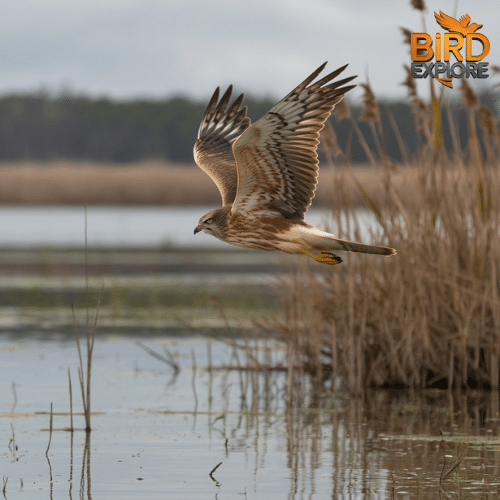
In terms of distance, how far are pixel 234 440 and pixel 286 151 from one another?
208cm

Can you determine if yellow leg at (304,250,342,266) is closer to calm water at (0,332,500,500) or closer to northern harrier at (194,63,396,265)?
northern harrier at (194,63,396,265)

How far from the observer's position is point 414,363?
32.7 feet

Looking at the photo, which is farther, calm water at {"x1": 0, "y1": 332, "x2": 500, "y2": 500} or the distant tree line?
the distant tree line

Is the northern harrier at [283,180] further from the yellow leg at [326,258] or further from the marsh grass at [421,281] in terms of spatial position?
the marsh grass at [421,281]

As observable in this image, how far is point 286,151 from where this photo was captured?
7.54 metres

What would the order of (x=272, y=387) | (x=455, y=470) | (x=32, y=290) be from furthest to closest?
1. (x=32, y=290)
2. (x=272, y=387)
3. (x=455, y=470)

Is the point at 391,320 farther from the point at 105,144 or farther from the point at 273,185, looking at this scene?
→ the point at 105,144

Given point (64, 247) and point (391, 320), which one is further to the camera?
point (64, 247)

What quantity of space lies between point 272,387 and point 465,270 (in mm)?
1844

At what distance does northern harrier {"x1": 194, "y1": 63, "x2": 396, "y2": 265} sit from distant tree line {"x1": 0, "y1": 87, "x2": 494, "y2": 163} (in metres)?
48.5

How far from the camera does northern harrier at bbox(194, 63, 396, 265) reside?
736cm

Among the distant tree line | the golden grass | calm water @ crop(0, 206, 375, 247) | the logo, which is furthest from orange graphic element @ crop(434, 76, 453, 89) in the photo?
the distant tree line

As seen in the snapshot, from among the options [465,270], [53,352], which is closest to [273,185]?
[465,270]

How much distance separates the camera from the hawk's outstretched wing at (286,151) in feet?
24.2
